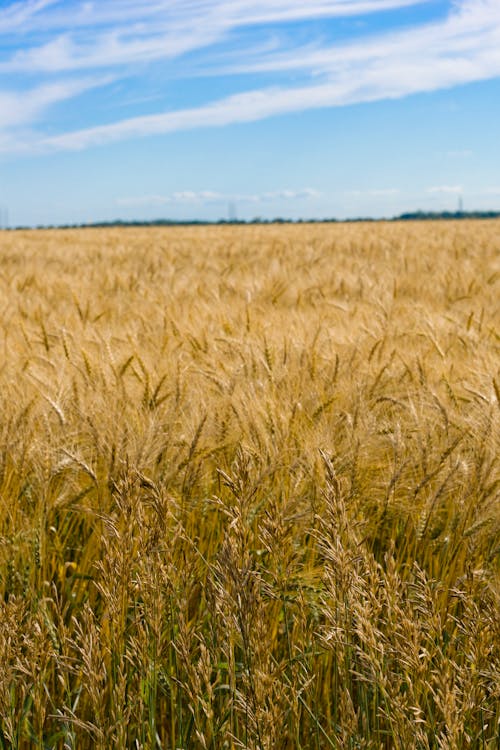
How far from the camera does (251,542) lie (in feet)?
4.11

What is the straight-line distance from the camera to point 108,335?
2713mm

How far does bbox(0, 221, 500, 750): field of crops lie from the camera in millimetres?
952

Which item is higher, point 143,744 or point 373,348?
point 373,348

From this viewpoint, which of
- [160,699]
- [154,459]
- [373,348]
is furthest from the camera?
[373,348]

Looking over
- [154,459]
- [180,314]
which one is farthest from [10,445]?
[180,314]

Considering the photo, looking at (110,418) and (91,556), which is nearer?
(91,556)

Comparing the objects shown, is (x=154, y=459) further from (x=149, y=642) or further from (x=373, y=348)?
(x=373, y=348)

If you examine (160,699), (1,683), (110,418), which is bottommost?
(160,699)

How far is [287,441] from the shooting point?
1.79m

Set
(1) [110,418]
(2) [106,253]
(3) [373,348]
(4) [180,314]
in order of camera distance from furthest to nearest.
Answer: (2) [106,253] < (4) [180,314] < (3) [373,348] < (1) [110,418]

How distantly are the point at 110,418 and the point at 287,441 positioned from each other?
0.44 m

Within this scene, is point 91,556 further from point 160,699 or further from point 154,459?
point 160,699

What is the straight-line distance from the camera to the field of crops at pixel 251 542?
37.5 inches

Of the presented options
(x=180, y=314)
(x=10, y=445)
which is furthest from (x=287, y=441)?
(x=180, y=314)
